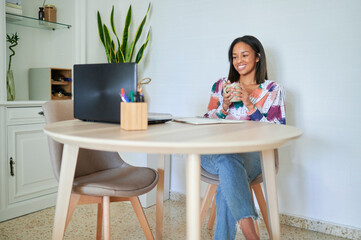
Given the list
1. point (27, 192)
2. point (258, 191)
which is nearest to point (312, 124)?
point (258, 191)

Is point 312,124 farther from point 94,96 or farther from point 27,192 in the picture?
point 27,192

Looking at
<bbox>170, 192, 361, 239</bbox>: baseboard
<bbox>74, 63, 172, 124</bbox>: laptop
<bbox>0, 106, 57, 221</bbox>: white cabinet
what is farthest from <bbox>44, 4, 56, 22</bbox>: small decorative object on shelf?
<bbox>170, 192, 361, 239</bbox>: baseboard

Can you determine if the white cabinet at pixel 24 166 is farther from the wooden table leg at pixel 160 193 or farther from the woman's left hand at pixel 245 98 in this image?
the woman's left hand at pixel 245 98

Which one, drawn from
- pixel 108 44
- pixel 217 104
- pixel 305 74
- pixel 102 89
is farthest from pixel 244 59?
pixel 108 44

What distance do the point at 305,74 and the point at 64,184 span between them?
6.07 feet

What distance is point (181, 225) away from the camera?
2.49 m

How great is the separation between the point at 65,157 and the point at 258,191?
45.8 inches

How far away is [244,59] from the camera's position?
233cm

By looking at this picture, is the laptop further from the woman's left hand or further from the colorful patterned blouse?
the colorful patterned blouse

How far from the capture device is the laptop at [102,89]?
4.68ft

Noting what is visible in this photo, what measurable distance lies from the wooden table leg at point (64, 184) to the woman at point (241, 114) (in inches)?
25.1

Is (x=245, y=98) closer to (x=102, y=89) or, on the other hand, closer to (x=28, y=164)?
(x=102, y=89)

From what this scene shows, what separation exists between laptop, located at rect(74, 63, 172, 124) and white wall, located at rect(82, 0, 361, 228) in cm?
131

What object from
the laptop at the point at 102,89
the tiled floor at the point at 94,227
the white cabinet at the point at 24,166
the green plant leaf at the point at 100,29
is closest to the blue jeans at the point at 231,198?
the laptop at the point at 102,89
